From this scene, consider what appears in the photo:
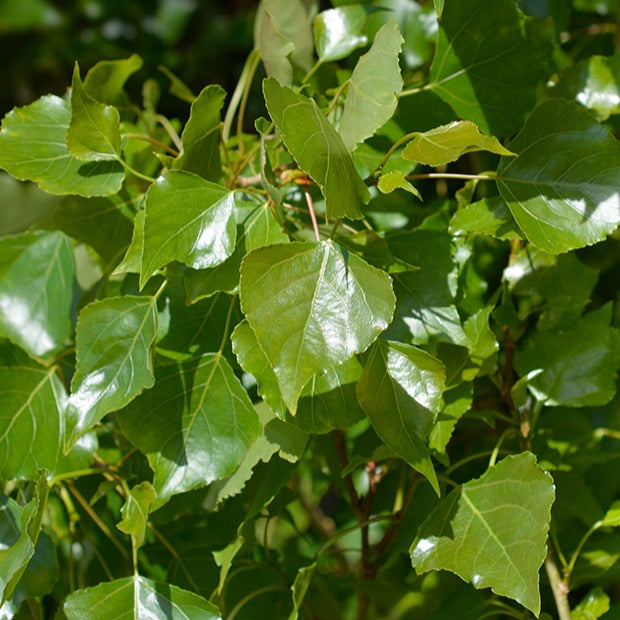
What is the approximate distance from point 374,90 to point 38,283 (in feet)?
1.10

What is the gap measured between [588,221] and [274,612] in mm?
396

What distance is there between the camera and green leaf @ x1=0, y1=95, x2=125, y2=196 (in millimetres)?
599

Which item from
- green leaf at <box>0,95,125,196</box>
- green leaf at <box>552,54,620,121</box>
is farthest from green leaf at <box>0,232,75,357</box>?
green leaf at <box>552,54,620,121</box>

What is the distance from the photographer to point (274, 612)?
70cm

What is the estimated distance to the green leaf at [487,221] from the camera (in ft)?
1.75

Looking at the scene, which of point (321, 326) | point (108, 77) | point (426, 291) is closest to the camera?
point (321, 326)

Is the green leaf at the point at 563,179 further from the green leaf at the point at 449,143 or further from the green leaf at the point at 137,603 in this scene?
the green leaf at the point at 137,603

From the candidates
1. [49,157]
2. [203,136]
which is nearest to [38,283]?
[49,157]

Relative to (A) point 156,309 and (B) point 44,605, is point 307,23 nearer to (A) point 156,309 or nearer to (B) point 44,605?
(A) point 156,309

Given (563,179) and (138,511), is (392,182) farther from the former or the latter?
(138,511)

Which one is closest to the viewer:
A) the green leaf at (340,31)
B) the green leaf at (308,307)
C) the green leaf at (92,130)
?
the green leaf at (308,307)

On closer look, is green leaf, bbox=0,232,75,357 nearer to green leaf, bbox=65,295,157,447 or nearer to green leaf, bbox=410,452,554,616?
green leaf, bbox=65,295,157,447

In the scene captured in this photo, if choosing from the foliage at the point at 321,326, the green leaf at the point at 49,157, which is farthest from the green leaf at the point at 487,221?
the green leaf at the point at 49,157

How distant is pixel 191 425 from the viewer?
1.82 ft
